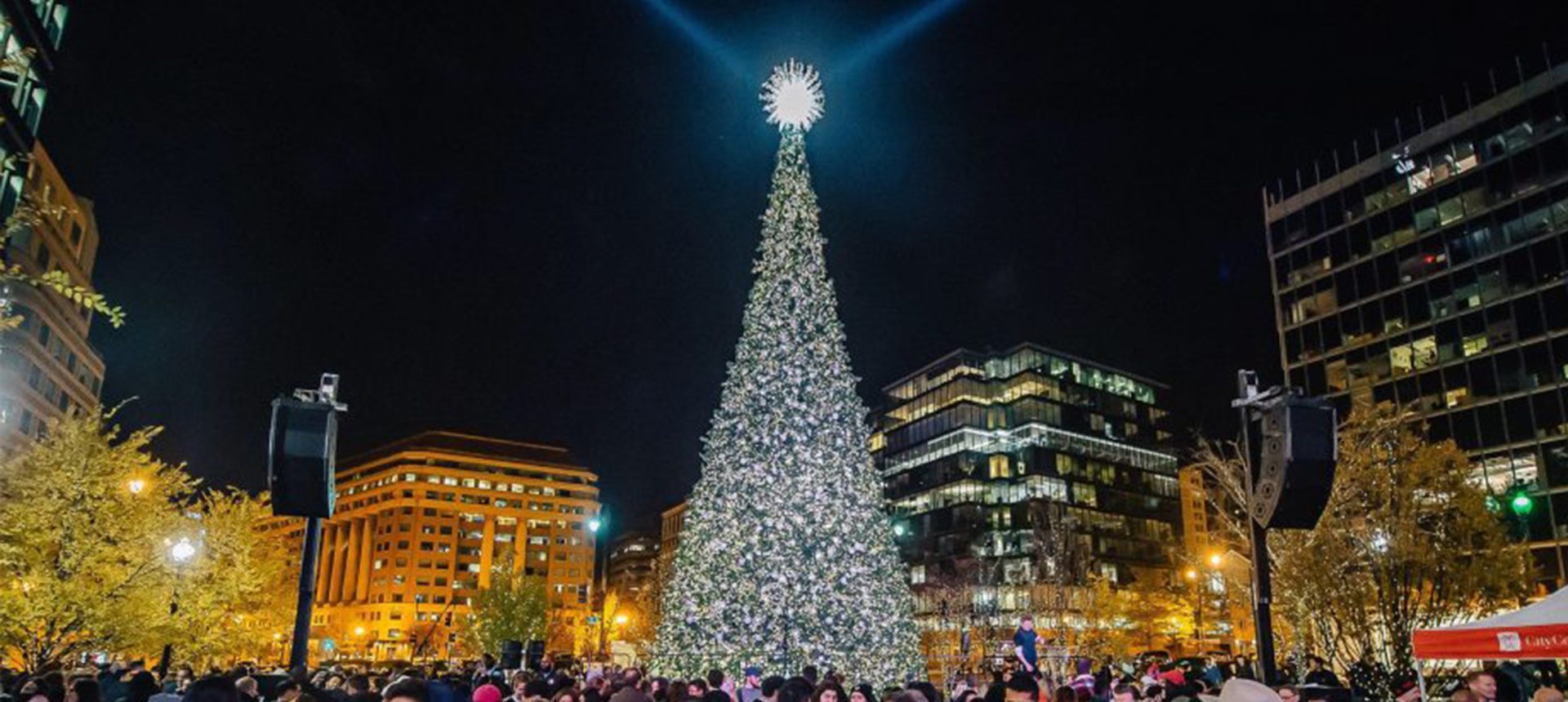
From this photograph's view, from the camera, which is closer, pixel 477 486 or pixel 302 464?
pixel 302 464

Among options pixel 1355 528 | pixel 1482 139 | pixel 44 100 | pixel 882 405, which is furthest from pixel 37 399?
pixel 1482 139

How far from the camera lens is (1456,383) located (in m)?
63.1

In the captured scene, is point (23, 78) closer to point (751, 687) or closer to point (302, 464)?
point (302, 464)

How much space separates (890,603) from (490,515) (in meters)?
162

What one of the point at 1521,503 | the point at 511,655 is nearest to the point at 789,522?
the point at 511,655

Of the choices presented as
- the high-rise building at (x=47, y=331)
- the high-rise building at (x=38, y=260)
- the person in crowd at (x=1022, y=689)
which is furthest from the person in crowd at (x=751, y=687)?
the high-rise building at (x=47, y=331)

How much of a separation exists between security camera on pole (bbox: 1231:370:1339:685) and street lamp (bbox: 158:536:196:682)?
23.3 meters

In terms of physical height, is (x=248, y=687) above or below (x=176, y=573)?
below

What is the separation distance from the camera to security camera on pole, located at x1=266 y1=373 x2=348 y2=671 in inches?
398

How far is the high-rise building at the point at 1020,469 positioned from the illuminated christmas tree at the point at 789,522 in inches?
3113

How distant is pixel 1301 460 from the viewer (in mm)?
9320

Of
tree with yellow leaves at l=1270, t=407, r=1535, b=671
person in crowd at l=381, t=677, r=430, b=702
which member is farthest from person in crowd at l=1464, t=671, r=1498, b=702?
tree with yellow leaves at l=1270, t=407, r=1535, b=671

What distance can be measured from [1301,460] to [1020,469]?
9964cm

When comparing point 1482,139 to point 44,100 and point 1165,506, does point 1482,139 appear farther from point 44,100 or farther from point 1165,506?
point 44,100
